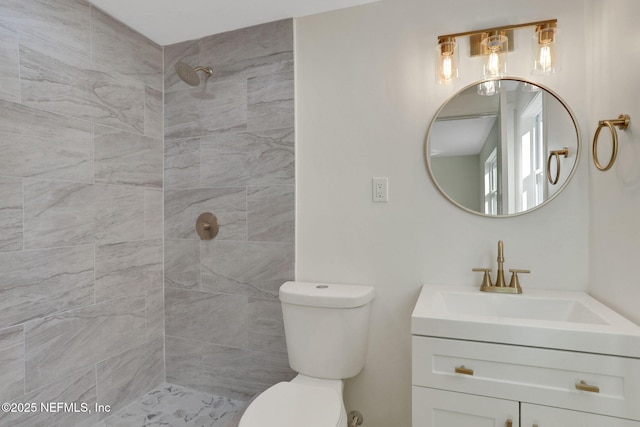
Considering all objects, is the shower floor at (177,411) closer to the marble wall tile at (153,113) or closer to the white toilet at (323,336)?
the white toilet at (323,336)

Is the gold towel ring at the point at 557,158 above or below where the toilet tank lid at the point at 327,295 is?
above

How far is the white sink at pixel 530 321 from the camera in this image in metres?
1.02

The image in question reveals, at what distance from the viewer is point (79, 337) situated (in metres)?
1.65

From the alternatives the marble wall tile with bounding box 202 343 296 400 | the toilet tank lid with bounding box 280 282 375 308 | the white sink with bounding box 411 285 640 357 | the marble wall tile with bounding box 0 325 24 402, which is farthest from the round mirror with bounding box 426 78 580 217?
the marble wall tile with bounding box 0 325 24 402

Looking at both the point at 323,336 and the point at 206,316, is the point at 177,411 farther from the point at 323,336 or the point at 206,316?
the point at 323,336

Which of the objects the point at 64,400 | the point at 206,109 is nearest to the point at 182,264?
the point at 64,400

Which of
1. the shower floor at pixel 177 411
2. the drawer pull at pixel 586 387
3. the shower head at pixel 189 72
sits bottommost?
the shower floor at pixel 177 411

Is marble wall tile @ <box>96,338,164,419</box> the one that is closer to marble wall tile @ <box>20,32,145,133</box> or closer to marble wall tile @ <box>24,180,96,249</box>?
marble wall tile @ <box>24,180,96,249</box>

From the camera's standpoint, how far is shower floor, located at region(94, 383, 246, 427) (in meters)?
1.75

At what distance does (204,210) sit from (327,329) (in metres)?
0.99

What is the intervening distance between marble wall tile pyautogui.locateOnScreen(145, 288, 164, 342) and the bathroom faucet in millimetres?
1748

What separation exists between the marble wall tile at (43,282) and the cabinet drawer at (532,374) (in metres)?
1.53

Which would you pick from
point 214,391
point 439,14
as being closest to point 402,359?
point 214,391

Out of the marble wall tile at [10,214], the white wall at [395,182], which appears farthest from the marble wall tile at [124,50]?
the white wall at [395,182]
